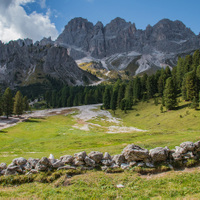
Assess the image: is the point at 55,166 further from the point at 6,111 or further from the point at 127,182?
the point at 6,111

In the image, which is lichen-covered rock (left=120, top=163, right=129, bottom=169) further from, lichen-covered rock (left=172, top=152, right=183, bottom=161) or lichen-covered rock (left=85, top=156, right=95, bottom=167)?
lichen-covered rock (left=172, top=152, right=183, bottom=161)

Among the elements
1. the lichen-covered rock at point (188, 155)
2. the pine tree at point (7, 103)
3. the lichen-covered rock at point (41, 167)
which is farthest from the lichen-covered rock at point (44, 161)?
the pine tree at point (7, 103)

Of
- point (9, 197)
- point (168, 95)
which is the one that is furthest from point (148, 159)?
point (168, 95)

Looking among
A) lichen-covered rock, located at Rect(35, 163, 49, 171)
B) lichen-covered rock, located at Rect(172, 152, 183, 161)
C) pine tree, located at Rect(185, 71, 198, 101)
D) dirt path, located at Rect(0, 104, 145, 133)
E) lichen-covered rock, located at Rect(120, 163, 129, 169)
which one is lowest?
dirt path, located at Rect(0, 104, 145, 133)

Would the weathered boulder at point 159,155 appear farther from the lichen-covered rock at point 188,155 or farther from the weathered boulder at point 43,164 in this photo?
the weathered boulder at point 43,164

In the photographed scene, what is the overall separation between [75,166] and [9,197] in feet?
19.0

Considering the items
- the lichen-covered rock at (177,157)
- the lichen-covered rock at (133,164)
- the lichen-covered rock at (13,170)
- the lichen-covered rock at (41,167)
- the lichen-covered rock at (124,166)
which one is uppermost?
the lichen-covered rock at (177,157)

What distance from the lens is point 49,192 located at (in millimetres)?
11414

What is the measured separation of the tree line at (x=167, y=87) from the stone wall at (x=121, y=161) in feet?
196

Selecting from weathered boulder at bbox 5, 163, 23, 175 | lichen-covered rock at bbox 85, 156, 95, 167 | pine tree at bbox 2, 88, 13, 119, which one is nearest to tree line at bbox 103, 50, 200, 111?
pine tree at bbox 2, 88, 13, 119

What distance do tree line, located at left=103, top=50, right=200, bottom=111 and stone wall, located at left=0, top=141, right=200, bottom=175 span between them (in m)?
59.6

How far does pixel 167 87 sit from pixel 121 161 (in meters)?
67.1

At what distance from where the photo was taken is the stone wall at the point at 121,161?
14.4 m

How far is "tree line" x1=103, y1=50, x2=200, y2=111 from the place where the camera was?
69.6 m
